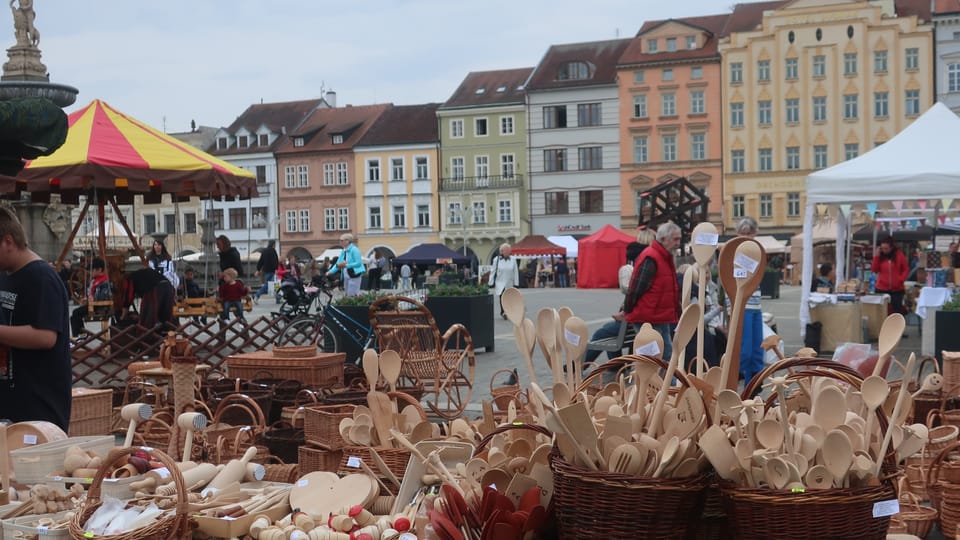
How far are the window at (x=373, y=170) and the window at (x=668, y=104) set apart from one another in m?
16.4

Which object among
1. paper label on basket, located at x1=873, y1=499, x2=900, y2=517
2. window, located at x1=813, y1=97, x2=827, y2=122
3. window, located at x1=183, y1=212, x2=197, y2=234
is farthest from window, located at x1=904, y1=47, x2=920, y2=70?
paper label on basket, located at x1=873, y1=499, x2=900, y2=517

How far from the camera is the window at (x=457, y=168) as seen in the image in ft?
186

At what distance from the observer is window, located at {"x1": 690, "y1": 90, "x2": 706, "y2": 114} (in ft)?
169

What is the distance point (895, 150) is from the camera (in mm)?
12164

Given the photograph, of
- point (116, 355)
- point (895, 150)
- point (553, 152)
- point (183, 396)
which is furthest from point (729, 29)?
point (183, 396)

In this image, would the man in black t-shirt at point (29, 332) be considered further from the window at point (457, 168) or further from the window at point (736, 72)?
the window at point (457, 168)

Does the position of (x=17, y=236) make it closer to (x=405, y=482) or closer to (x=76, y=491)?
(x=76, y=491)

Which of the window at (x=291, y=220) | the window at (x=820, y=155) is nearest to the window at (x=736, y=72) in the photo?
the window at (x=820, y=155)

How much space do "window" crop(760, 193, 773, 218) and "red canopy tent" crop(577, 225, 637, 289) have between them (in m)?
14.7

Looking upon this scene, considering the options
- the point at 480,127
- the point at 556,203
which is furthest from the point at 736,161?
the point at 480,127

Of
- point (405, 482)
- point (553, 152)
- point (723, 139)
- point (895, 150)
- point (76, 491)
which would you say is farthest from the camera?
point (553, 152)

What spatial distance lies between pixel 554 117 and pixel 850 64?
1505 cm

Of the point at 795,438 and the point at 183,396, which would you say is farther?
the point at 183,396

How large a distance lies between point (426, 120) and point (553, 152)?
319 inches
